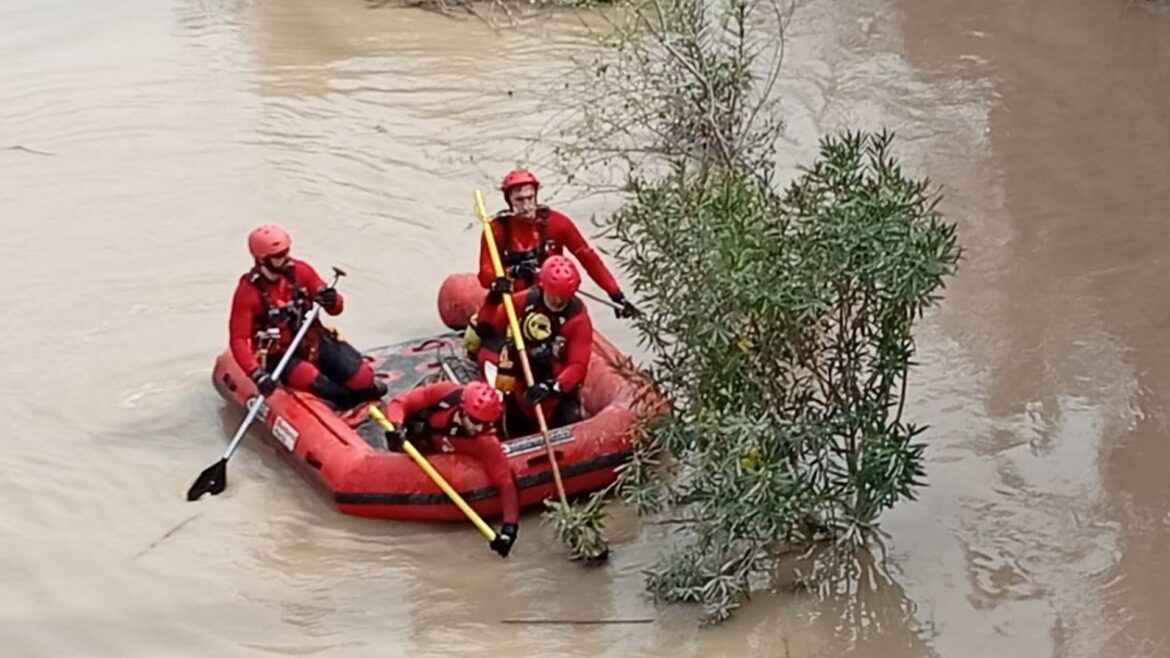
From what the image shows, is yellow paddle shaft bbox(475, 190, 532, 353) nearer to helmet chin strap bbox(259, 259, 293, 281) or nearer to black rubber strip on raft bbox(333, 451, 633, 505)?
black rubber strip on raft bbox(333, 451, 633, 505)

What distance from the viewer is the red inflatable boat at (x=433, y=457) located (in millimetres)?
7078

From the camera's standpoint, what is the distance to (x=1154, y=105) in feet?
40.0

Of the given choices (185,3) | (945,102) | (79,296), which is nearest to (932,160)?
(945,102)

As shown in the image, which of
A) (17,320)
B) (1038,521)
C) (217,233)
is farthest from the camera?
(217,233)

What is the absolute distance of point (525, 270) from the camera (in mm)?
7898

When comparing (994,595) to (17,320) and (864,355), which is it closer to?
(864,355)

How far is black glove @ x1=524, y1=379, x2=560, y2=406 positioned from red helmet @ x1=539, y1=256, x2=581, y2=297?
1.27 ft

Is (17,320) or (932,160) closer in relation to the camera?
(17,320)

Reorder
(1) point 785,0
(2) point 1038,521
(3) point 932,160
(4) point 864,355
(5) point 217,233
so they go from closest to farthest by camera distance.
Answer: (4) point 864,355 → (2) point 1038,521 → (5) point 217,233 → (3) point 932,160 → (1) point 785,0

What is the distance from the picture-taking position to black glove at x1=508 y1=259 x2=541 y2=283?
789cm

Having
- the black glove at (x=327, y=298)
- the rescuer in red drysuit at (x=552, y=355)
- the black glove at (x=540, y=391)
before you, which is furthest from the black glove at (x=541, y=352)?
the black glove at (x=327, y=298)

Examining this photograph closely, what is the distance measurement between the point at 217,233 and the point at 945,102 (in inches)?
213

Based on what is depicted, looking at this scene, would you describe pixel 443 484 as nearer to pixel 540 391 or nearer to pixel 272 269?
pixel 540 391

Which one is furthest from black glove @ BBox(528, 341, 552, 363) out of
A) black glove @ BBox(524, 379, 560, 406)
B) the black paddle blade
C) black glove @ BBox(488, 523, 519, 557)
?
the black paddle blade
